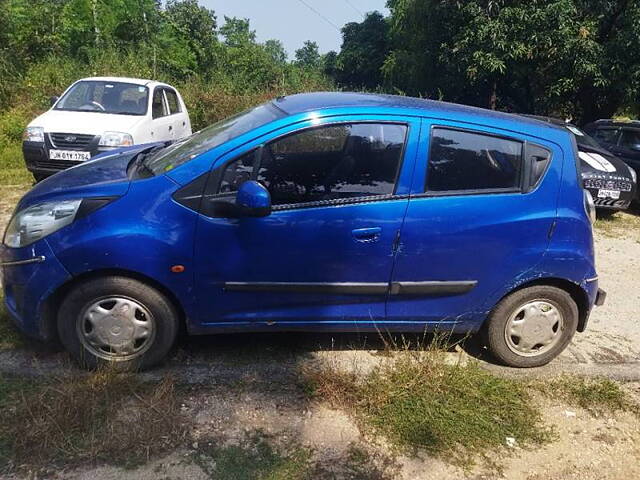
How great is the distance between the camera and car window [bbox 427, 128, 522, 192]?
3.30 metres

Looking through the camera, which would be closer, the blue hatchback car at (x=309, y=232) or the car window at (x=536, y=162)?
the blue hatchback car at (x=309, y=232)

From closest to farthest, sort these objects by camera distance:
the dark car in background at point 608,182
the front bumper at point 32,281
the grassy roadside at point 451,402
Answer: the grassy roadside at point 451,402 < the front bumper at point 32,281 < the dark car in background at point 608,182

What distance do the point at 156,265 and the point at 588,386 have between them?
2.78 m

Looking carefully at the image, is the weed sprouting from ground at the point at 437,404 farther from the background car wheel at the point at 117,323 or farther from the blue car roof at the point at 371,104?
the blue car roof at the point at 371,104

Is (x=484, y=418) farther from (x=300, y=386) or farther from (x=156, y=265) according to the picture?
(x=156, y=265)

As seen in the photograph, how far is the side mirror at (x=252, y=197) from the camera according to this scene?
296 centimetres

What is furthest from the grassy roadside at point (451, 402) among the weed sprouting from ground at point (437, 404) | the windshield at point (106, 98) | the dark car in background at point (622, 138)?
the dark car in background at point (622, 138)

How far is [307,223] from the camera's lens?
313 centimetres

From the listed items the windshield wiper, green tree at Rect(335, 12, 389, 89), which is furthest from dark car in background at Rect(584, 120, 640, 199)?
green tree at Rect(335, 12, 389, 89)

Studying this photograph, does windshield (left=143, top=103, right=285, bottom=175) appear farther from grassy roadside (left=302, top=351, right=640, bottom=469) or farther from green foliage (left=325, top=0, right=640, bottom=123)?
green foliage (left=325, top=0, right=640, bottom=123)

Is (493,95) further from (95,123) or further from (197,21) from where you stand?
(197,21)

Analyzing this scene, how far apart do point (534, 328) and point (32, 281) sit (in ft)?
10.1

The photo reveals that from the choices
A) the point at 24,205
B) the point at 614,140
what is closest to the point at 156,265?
the point at 24,205

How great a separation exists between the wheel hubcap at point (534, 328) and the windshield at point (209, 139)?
2.00 m
